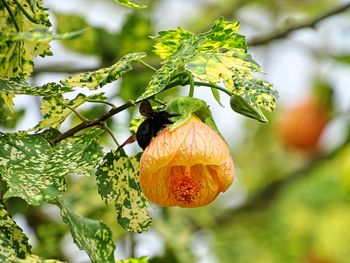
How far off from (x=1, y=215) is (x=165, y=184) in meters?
0.15

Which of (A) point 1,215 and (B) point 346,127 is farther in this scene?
(B) point 346,127

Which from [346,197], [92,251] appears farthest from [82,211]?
[346,197]

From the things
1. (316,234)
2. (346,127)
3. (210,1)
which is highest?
(210,1)

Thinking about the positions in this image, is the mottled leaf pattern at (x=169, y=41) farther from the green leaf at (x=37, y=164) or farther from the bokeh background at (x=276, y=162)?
the bokeh background at (x=276, y=162)

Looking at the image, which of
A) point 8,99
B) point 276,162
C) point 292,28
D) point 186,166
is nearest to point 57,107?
point 8,99

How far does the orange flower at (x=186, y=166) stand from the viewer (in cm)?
84

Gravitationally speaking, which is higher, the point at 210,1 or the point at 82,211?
the point at 210,1

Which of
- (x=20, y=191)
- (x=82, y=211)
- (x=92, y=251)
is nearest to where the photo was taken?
(x=20, y=191)

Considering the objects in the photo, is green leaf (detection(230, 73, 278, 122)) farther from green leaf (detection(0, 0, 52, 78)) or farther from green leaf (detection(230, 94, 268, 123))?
green leaf (detection(0, 0, 52, 78))

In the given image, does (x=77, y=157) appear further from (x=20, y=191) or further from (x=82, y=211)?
(x=82, y=211)

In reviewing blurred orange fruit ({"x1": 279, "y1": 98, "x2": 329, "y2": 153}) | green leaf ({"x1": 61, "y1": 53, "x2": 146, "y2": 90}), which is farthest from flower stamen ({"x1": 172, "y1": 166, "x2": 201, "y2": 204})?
blurred orange fruit ({"x1": 279, "y1": 98, "x2": 329, "y2": 153})

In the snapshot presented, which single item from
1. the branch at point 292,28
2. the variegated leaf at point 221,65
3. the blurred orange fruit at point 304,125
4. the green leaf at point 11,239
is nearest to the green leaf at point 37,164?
the green leaf at point 11,239

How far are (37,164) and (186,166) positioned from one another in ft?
0.43

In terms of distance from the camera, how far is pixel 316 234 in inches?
130
